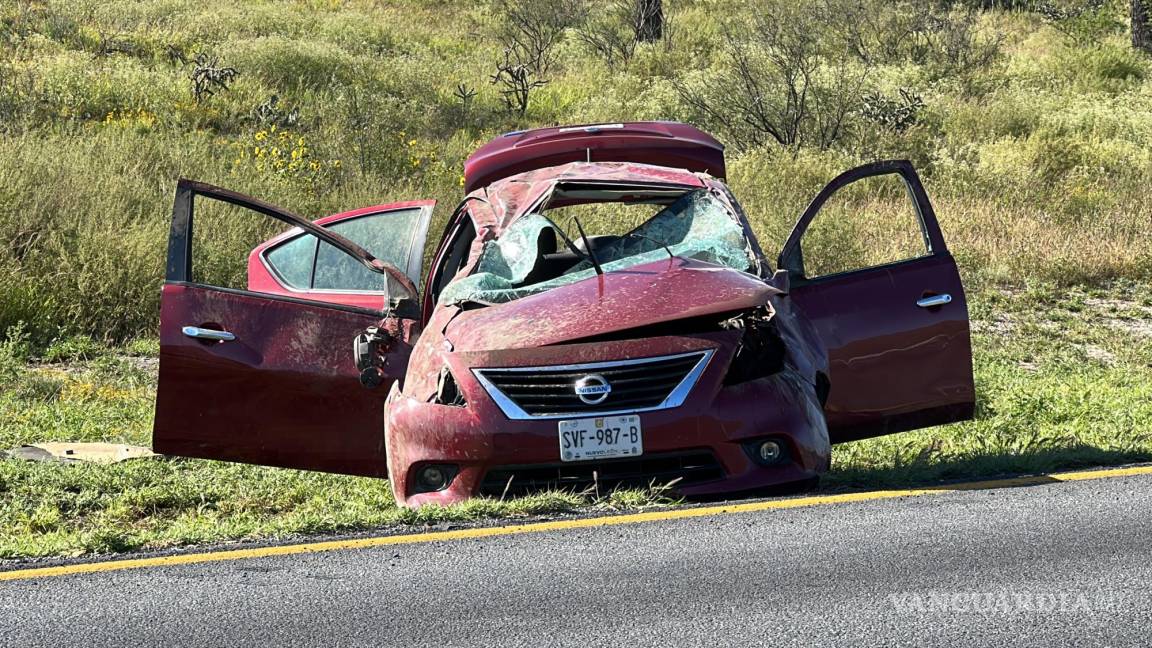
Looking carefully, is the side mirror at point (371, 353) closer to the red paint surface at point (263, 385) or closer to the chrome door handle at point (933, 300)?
the red paint surface at point (263, 385)

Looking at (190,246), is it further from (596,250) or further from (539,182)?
(596,250)

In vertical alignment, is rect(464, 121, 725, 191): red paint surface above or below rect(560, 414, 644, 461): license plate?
above

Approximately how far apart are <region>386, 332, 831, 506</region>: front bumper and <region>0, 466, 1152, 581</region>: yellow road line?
13cm

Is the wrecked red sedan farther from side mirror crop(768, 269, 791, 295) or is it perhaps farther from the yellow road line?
the yellow road line

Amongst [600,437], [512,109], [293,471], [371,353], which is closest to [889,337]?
[600,437]

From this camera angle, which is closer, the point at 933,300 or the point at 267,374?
the point at 267,374

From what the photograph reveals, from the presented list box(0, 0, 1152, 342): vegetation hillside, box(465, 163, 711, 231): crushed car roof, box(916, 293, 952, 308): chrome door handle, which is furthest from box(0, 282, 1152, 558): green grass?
box(0, 0, 1152, 342): vegetation hillside

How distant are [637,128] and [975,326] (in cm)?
570

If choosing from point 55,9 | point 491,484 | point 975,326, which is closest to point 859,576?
point 491,484

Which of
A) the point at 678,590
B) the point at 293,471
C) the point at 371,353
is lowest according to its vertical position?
the point at 678,590

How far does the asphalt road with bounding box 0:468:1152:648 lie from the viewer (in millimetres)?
4906

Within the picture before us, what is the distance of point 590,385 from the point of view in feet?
20.8

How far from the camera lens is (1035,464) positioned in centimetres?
762

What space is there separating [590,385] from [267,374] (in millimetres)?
1811
